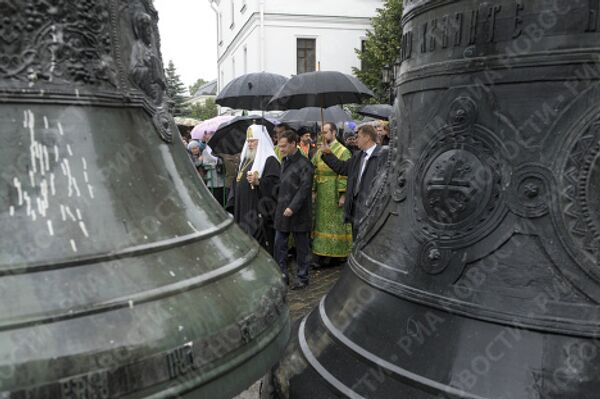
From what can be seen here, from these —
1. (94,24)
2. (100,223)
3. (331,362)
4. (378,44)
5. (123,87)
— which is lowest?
(331,362)

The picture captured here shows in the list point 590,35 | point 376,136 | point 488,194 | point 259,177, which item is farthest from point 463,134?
point 259,177

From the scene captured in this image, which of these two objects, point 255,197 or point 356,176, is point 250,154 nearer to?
point 255,197

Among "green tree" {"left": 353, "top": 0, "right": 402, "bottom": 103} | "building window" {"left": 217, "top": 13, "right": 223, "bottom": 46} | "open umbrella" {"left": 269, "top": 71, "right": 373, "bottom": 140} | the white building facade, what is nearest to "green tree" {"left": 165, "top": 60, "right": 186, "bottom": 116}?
"open umbrella" {"left": 269, "top": 71, "right": 373, "bottom": 140}

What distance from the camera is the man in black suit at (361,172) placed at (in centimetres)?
509

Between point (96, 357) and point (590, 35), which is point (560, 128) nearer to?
point (590, 35)

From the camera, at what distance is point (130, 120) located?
1101 millimetres

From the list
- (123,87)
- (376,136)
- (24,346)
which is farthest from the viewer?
(376,136)

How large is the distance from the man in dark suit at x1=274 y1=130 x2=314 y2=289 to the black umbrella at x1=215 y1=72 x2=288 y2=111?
2935mm

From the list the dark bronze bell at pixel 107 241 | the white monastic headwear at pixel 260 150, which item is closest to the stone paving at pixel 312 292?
the white monastic headwear at pixel 260 150

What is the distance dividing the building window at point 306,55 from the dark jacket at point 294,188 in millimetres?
17881

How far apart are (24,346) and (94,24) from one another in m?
0.62

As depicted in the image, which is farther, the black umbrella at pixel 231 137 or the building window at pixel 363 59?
the building window at pixel 363 59

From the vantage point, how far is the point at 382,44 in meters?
19.7

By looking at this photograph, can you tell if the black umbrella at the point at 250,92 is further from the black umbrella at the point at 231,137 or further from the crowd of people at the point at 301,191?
the crowd of people at the point at 301,191
